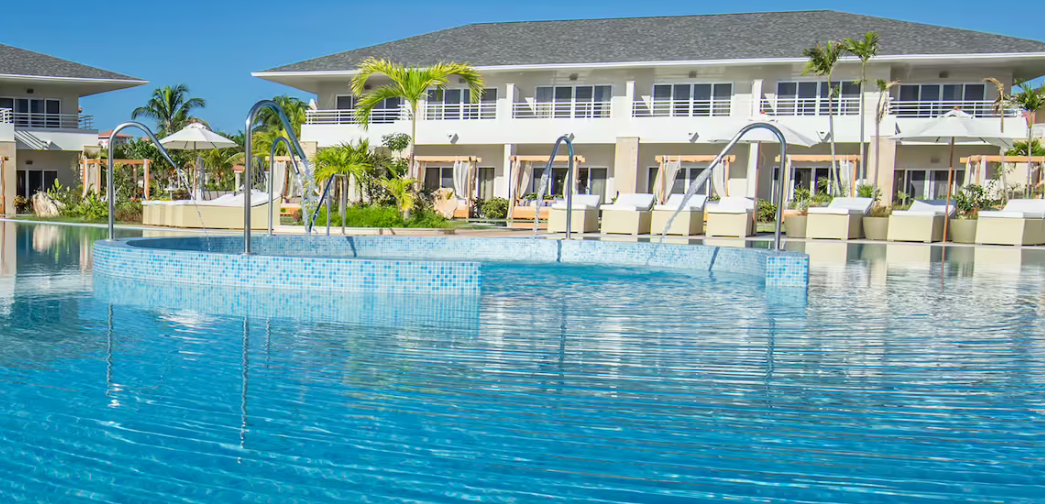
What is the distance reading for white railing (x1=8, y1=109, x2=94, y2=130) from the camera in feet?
109

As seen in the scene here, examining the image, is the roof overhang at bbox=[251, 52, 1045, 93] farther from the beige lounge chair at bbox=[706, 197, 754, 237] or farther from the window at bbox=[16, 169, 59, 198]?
the window at bbox=[16, 169, 59, 198]

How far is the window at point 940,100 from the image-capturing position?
2569cm

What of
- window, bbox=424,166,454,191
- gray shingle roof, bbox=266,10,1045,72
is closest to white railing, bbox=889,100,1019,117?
gray shingle roof, bbox=266,10,1045,72

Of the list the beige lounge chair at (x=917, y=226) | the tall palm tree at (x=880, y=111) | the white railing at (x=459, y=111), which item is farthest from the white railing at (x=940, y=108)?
the white railing at (x=459, y=111)

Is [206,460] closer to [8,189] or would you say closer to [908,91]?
[908,91]

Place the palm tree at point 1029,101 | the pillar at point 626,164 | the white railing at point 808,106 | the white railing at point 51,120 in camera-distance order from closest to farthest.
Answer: the palm tree at point 1029,101 < the white railing at point 808,106 < the pillar at point 626,164 < the white railing at point 51,120

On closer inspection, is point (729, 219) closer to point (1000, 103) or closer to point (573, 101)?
point (573, 101)

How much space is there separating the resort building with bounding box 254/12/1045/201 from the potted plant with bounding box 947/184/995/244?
3622 millimetres

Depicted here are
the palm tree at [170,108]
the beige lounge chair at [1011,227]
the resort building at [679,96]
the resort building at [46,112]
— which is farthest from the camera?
the palm tree at [170,108]

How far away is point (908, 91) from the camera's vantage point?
1051 inches

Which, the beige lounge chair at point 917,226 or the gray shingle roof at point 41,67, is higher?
the gray shingle roof at point 41,67

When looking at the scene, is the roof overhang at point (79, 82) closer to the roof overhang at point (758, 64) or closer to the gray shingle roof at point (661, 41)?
the roof overhang at point (758, 64)

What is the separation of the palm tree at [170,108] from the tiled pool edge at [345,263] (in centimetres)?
3769

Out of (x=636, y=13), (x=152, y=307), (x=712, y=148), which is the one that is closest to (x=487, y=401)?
(x=152, y=307)
